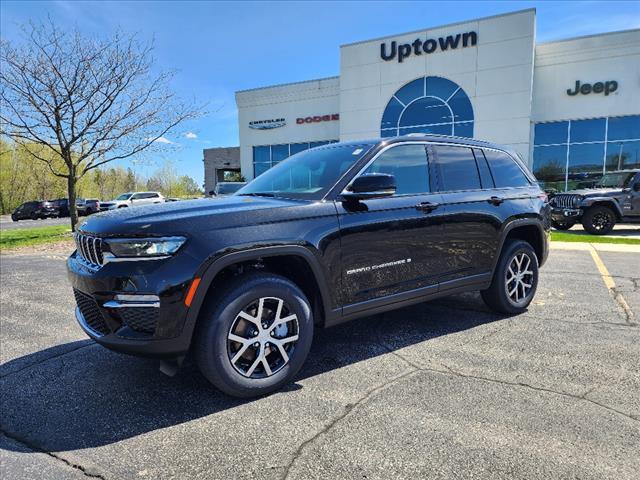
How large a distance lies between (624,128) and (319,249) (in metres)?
23.9

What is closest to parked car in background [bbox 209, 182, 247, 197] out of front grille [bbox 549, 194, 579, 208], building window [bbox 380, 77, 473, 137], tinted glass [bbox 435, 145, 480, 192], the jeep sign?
tinted glass [bbox 435, 145, 480, 192]

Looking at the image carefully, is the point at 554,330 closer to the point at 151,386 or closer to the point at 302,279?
the point at 302,279

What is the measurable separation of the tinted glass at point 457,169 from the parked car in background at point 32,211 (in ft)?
123

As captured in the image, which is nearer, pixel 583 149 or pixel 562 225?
pixel 562 225

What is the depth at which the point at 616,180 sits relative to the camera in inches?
532

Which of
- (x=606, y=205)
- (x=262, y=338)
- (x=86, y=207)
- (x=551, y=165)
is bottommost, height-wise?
(x=262, y=338)

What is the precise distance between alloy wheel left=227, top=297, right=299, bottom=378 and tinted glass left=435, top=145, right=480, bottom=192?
200 centimetres

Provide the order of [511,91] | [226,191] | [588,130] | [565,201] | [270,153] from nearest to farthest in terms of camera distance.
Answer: [226,191], [565,201], [588,130], [511,91], [270,153]

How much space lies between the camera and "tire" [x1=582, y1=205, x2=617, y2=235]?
13055 millimetres

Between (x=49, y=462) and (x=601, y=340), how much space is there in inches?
170

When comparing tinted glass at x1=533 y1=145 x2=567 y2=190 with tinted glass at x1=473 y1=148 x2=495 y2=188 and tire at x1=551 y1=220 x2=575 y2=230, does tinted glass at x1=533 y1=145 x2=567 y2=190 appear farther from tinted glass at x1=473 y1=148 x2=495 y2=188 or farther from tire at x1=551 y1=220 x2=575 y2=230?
tinted glass at x1=473 y1=148 x2=495 y2=188

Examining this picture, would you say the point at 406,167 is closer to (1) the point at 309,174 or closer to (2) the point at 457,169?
(2) the point at 457,169

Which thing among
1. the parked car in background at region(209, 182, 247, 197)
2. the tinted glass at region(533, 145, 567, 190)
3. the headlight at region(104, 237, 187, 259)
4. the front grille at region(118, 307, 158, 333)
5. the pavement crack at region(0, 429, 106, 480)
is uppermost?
the tinted glass at region(533, 145, 567, 190)

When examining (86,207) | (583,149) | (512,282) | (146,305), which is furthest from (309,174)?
(86,207)
